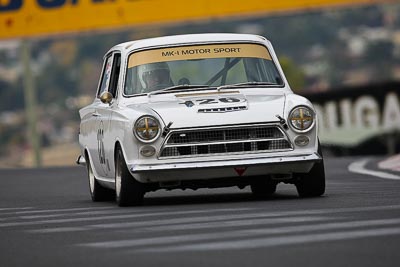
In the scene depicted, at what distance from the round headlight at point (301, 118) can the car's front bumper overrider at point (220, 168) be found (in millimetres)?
257

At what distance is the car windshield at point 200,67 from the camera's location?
15.9m

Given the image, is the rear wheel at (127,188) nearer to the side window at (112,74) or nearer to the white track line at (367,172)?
the side window at (112,74)

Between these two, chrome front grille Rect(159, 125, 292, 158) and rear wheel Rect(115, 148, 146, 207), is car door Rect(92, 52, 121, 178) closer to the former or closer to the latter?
rear wheel Rect(115, 148, 146, 207)

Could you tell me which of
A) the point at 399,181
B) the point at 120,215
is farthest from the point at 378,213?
the point at 399,181

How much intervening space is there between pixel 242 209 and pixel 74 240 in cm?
250

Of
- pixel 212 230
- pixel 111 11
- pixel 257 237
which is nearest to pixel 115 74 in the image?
pixel 212 230

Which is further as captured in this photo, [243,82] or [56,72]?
[56,72]

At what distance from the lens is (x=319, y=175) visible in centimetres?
1501

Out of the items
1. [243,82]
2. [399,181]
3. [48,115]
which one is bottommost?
[48,115]

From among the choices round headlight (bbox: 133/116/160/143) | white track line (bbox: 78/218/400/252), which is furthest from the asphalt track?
round headlight (bbox: 133/116/160/143)

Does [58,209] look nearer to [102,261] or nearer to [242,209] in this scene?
[242,209]

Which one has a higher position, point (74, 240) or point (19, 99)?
point (74, 240)

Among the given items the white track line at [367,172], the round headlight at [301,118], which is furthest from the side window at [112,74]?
the white track line at [367,172]

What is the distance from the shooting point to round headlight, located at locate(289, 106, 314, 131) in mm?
14695
